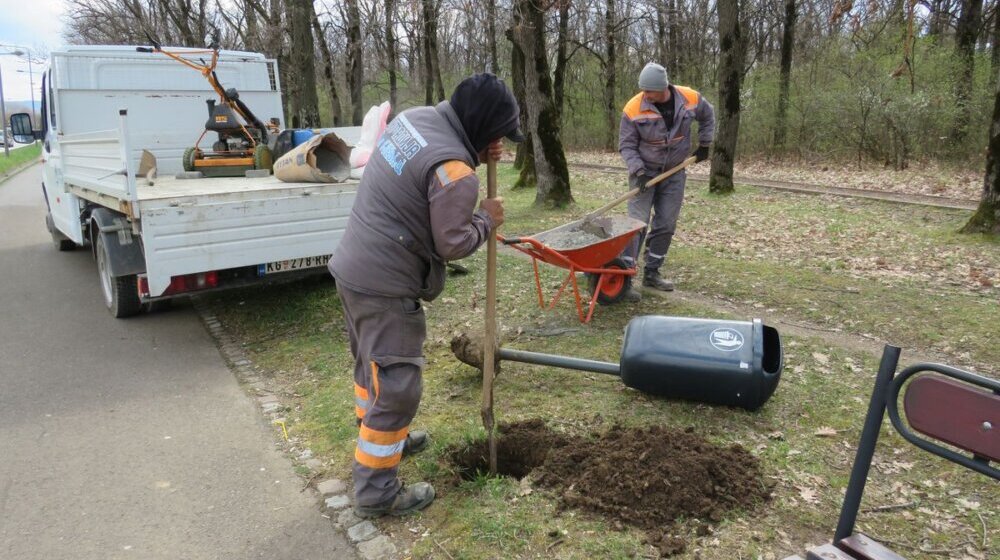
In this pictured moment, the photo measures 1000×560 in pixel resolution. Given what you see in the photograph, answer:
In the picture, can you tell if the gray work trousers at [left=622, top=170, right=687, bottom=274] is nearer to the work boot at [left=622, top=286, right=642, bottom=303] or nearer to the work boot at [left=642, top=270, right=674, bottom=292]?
the work boot at [left=642, top=270, right=674, bottom=292]

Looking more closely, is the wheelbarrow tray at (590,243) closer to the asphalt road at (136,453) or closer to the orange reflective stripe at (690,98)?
the orange reflective stripe at (690,98)

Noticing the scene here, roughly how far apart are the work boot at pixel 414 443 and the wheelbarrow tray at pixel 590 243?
1.97 m

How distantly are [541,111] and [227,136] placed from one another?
5.23 meters

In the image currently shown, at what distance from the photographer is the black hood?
2.92m

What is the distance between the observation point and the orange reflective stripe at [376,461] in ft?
10.2

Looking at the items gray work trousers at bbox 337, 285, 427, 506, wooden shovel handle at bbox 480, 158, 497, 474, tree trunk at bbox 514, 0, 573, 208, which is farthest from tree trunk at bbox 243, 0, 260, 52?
gray work trousers at bbox 337, 285, 427, 506

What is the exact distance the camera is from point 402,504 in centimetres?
317

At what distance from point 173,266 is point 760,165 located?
62.1 feet

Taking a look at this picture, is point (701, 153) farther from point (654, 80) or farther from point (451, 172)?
point (451, 172)

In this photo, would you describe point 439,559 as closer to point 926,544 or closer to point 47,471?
point 926,544

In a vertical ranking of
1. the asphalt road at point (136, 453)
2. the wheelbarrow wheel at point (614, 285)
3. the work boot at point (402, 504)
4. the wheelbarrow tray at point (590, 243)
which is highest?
the wheelbarrow tray at point (590, 243)

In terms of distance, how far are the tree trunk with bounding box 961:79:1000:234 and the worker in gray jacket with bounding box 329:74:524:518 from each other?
23.9 feet

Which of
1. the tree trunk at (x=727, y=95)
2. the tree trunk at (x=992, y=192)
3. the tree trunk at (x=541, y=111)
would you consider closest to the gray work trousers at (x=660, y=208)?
the tree trunk at (x=992, y=192)

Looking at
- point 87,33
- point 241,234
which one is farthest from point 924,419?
point 87,33
